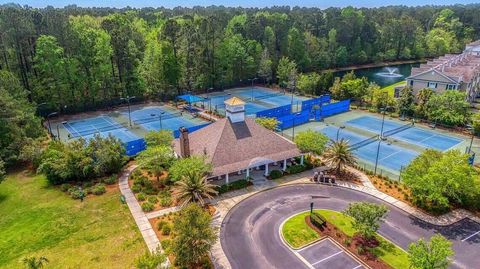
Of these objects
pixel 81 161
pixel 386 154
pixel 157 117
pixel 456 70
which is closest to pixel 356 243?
pixel 386 154

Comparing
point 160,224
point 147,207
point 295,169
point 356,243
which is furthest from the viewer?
point 295,169

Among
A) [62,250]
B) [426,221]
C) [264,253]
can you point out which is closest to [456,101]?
[426,221]

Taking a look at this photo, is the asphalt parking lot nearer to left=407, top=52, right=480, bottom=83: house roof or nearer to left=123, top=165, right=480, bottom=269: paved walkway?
left=123, top=165, right=480, bottom=269: paved walkway

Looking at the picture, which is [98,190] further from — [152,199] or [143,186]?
[152,199]

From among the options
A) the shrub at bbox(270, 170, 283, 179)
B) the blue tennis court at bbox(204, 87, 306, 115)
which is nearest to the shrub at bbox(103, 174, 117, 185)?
the shrub at bbox(270, 170, 283, 179)

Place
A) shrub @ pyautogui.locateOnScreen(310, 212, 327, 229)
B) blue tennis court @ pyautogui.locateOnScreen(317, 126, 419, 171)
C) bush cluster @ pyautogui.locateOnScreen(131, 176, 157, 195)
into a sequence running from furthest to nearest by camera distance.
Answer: blue tennis court @ pyautogui.locateOnScreen(317, 126, 419, 171)
bush cluster @ pyautogui.locateOnScreen(131, 176, 157, 195)
shrub @ pyautogui.locateOnScreen(310, 212, 327, 229)

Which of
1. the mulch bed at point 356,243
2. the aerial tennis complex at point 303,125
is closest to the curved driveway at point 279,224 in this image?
the mulch bed at point 356,243
